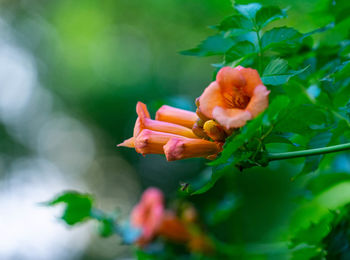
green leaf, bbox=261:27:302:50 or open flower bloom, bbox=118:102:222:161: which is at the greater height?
green leaf, bbox=261:27:302:50

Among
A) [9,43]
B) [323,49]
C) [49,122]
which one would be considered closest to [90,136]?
[49,122]

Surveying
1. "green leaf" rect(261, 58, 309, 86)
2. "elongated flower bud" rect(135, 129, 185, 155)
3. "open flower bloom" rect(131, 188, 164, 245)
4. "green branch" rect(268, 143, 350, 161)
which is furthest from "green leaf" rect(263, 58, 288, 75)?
"open flower bloom" rect(131, 188, 164, 245)

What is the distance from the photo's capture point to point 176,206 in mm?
2688

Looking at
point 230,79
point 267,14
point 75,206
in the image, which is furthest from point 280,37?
point 75,206

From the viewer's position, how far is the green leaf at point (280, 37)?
1.04 meters

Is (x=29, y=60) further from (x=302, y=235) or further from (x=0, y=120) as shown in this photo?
(x=302, y=235)

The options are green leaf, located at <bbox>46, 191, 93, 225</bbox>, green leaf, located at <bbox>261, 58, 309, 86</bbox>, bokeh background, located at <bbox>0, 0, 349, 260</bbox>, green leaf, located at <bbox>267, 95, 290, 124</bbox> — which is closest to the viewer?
green leaf, located at <bbox>267, 95, 290, 124</bbox>

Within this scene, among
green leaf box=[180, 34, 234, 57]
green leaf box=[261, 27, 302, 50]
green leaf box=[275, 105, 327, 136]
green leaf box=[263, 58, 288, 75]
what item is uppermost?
green leaf box=[180, 34, 234, 57]

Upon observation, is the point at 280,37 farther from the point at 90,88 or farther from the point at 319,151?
the point at 90,88

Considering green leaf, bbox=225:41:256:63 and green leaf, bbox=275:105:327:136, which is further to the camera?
green leaf, bbox=225:41:256:63

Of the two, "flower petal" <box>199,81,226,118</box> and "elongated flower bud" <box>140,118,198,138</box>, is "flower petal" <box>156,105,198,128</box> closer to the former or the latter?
"elongated flower bud" <box>140,118,198,138</box>

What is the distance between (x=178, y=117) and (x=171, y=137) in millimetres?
136

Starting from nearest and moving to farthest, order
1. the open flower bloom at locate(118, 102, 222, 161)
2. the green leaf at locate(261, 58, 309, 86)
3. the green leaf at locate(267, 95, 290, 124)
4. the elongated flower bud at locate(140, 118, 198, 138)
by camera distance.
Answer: the green leaf at locate(267, 95, 290, 124) → the green leaf at locate(261, 58, 309, 86) → the open flower bloom at locate(118, 102, 222, 161) → the elongated flower bud at locate(140, 118, 198, 138)

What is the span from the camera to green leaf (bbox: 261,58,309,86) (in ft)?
3.04
